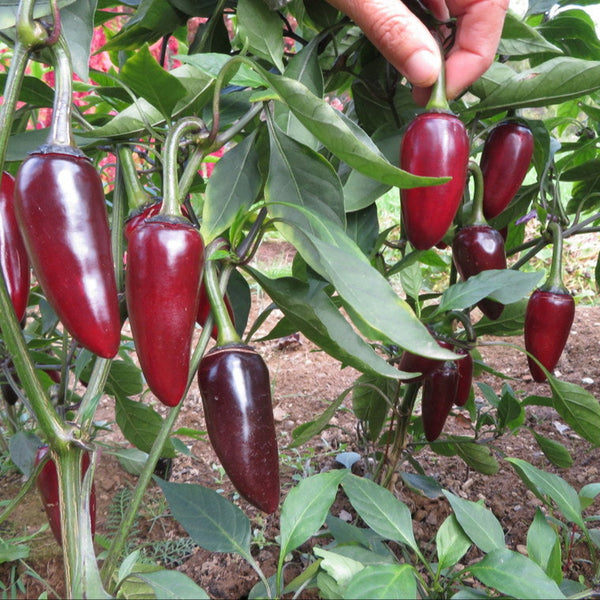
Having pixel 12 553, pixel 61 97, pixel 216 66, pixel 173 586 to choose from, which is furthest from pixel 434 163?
pixel 12 553

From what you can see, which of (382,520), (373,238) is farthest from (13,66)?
(382,520)

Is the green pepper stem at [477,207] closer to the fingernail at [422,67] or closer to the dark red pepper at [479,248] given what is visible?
the dark red pepper at [479,248]

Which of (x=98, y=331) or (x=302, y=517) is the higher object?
(x=98, y=331)

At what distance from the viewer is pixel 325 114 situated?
17.1 inches

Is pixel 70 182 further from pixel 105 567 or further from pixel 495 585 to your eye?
pixel 495 585

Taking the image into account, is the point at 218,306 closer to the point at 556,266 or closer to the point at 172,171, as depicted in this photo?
the point at 172,171

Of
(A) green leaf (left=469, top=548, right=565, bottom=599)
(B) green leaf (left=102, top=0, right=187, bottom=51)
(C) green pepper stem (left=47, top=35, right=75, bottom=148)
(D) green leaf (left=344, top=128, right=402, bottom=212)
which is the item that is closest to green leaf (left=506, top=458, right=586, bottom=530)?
(A) green leaf (left=469, top=548, right=565, bottom=599)

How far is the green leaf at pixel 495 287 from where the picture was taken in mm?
654

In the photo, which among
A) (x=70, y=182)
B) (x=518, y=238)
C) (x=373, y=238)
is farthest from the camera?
(x=518, y=238)

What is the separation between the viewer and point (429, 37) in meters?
0.58

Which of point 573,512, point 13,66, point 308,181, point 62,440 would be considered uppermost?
point 13,66

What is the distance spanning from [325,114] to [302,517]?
0.39 metres

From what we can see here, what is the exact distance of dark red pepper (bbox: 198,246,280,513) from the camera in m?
0.52

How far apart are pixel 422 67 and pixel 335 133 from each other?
21cm
